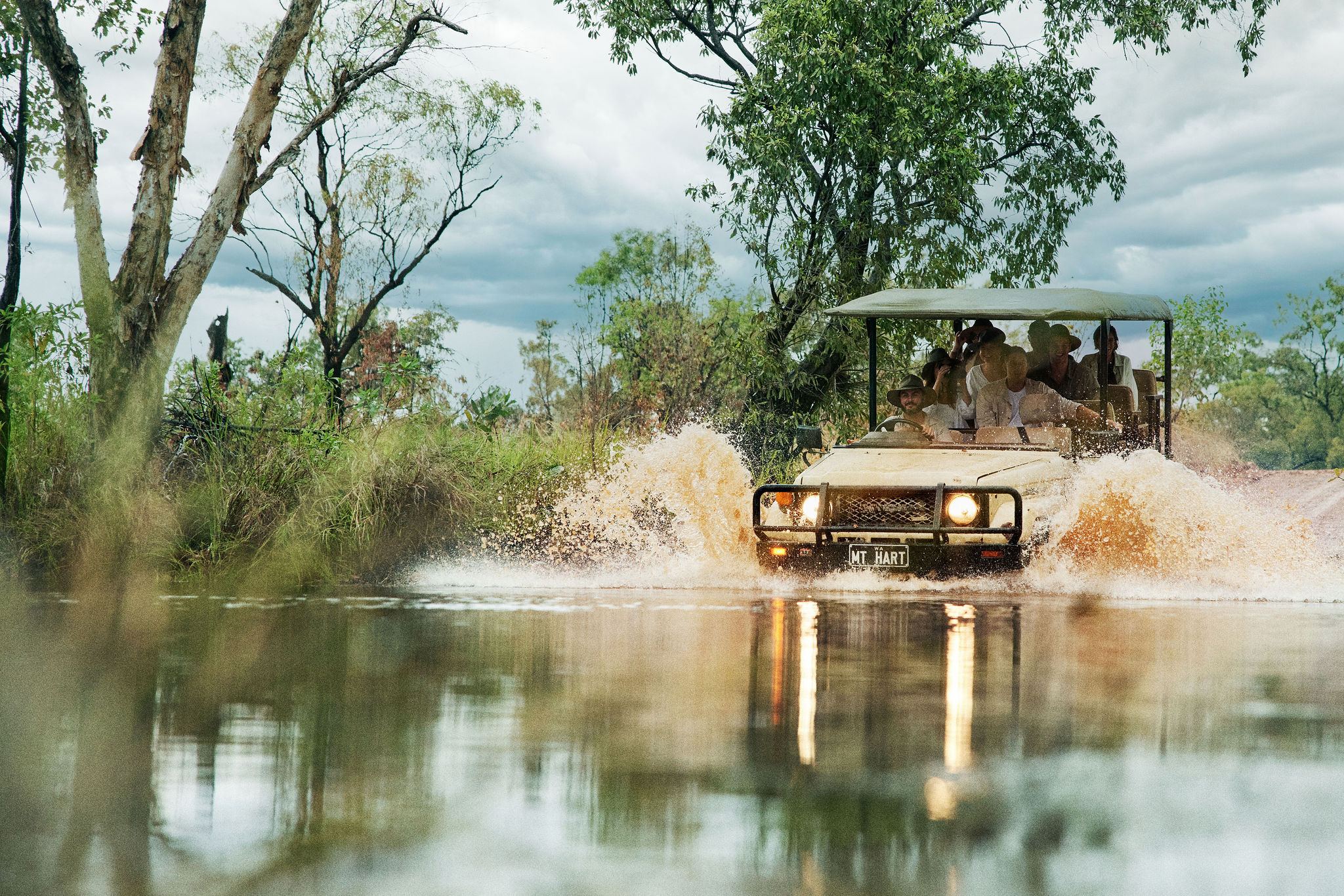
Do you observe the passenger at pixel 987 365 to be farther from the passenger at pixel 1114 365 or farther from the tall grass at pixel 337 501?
the tall grass at pixel 337 501

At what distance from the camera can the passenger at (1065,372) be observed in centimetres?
1164

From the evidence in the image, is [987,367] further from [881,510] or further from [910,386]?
[881,510]

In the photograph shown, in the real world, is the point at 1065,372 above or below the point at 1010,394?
above

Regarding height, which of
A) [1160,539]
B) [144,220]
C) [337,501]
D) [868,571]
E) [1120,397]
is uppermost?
[144,220]

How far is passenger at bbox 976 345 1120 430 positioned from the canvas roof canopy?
1.30 ft

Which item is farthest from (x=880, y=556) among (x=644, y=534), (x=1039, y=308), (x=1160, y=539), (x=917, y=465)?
(x=644, y=534)

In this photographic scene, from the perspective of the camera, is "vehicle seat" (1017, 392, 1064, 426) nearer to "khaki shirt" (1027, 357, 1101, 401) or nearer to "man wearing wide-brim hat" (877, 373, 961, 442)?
"khaki shirt" (1027, 357, 1101, 401)

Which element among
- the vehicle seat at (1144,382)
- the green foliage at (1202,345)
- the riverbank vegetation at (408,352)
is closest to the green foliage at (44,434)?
the riverbank vegetation at (408,352)

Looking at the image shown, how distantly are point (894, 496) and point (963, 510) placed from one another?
1.71ft

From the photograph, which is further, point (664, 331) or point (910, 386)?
point (664, 331)

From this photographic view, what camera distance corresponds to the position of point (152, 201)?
14938 millimetres

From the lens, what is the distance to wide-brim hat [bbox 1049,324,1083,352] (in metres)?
11.9

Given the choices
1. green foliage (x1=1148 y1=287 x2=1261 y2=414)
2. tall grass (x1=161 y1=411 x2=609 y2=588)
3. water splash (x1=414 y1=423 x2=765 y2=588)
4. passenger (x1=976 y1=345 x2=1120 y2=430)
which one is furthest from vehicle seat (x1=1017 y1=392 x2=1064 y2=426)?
green foliage (x1=1148 y1=287 x2=1261 y2=414)

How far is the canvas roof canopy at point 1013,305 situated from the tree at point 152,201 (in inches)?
296
